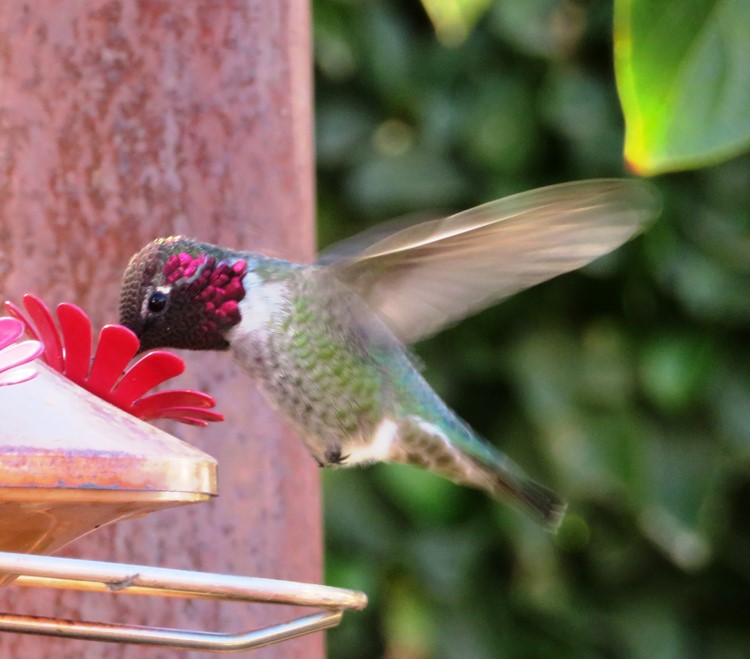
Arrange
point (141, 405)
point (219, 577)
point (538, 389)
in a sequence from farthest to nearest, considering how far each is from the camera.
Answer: point (538, 389), point (141, 405), point (219, 577)

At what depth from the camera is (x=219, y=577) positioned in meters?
1.08

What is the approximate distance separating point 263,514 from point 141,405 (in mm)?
538

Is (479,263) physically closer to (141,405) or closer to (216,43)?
(216,43)

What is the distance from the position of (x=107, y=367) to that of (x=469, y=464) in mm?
743

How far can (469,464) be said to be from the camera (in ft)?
6.26

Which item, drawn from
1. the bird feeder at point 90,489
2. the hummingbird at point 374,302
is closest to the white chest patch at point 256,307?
the hummingbird at point 374,302

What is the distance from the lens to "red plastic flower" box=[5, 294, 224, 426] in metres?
1.29

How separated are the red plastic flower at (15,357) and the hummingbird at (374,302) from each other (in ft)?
1.16

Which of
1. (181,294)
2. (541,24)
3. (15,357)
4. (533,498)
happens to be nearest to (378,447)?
(533,498)

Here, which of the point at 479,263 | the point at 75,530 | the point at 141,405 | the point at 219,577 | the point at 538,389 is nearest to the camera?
the point at 219,577

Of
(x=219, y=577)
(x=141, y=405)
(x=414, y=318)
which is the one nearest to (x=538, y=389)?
(x=414, y=318)

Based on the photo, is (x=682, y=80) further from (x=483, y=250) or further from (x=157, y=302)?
(x=157, y=302)

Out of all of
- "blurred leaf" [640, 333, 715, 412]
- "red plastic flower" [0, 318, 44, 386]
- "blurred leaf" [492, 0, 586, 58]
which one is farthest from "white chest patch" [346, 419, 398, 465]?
"blurred leaf" [492, 0, 586, 58]

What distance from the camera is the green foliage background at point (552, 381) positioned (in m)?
2.77
